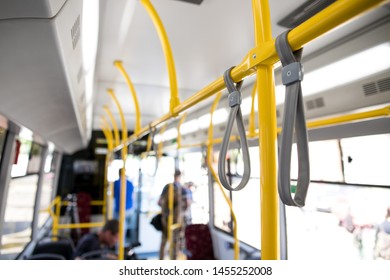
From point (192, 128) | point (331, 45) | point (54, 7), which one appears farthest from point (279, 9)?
point (192, 128)

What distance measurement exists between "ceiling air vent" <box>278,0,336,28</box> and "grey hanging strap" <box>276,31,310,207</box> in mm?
177

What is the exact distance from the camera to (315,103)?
6.25ft

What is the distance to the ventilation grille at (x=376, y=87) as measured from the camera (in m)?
1.41

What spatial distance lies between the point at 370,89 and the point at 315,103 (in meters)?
0.42

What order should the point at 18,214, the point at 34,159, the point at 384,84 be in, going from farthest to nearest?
the point at 34,159 < the point at 18,214 < the point at 384,84

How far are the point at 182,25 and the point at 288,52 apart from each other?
3.74ft

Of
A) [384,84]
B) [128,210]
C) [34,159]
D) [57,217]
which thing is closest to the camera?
[384,84]

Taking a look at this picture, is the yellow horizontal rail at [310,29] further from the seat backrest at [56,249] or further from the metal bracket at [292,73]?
the seat backrest at [56,249]

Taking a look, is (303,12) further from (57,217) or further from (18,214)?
(57,217)

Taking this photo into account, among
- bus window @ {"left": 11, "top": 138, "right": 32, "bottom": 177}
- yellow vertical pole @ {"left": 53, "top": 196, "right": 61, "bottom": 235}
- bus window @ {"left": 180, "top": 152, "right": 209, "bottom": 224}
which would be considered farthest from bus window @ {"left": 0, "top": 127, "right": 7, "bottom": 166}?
yellow vertical pole @ {"left": 53, "top": 196, "right": 61, "bottom": 235}

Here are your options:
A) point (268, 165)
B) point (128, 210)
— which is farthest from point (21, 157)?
point (128, 210)

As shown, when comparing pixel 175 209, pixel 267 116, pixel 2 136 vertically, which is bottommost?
pixel 175 209

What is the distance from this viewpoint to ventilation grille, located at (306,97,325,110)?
1.85m

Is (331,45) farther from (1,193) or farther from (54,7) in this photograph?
(1,193)
